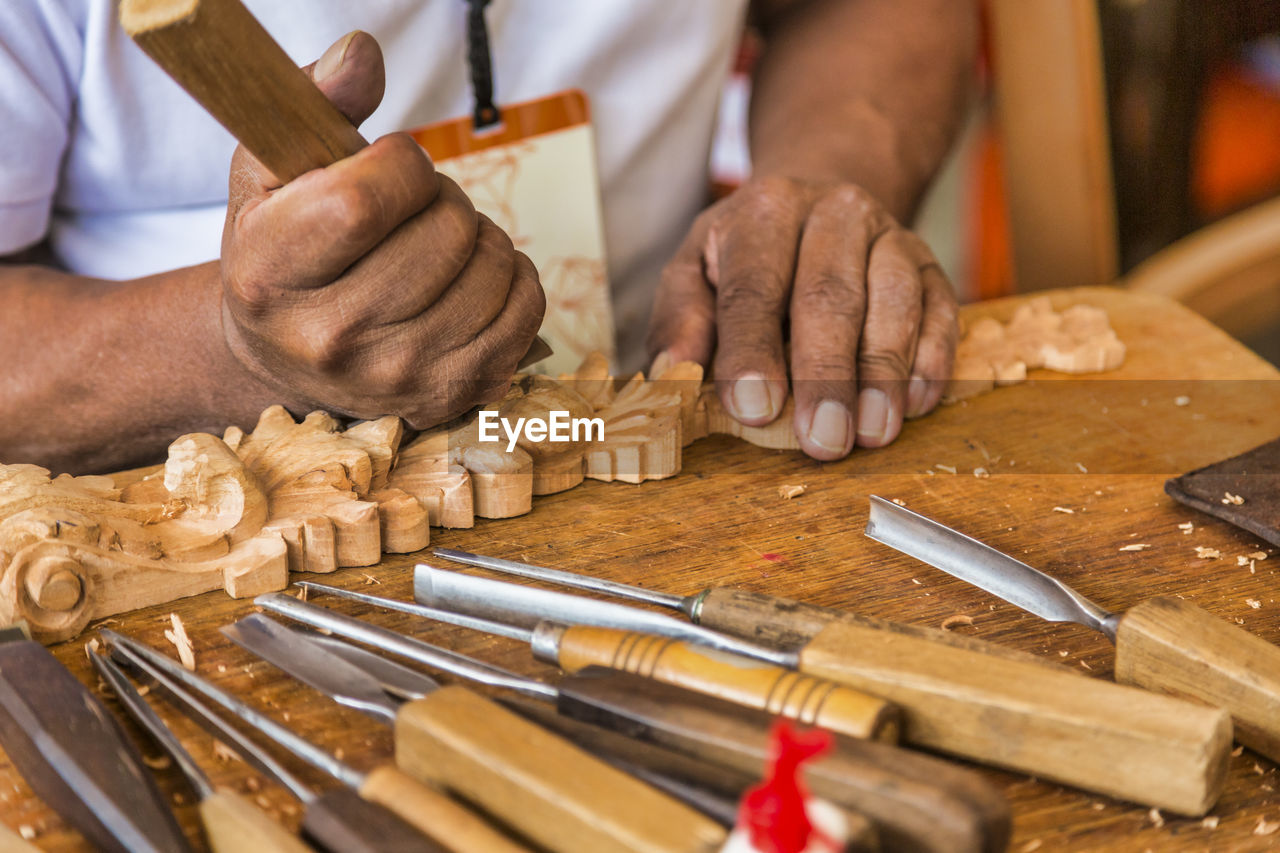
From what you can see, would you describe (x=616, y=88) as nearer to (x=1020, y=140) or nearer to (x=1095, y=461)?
(x=1095, y=461)

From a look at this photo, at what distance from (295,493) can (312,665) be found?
0.26 m

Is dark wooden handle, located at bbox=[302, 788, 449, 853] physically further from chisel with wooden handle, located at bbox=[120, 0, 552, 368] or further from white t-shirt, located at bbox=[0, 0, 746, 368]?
white t-shirt, located at bbox=[0, 0, 746, 368]

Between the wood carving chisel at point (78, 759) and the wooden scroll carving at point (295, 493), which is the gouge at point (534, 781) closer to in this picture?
the wood carving chisel at point (78, 759)

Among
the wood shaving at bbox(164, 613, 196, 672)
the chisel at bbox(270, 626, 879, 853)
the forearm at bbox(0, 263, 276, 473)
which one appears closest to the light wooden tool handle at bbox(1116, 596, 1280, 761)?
the chisel at bbox(270, 626, 879, 853)

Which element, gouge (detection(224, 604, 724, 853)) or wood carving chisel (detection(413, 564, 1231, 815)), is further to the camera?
wood carving chisel (detection(413, 564, 1231, 815))

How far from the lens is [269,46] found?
0.78 meters

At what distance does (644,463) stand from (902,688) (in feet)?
1.64

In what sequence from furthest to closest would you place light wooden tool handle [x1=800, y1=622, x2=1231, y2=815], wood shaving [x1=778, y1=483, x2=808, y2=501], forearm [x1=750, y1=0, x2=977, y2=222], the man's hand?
forearm [x1=750, y1=0, x2=977, y2=222], the man's hand, wood shaving [x1=778, y1=483, x2=808, y2=501], light wooden tool handle [x1=800, y1=622, x2=1231, y2=815]

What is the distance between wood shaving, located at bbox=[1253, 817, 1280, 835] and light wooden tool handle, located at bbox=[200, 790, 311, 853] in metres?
0.57

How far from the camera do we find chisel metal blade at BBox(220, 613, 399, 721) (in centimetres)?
72

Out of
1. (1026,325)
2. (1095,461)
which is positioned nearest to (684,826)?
(1095,461)

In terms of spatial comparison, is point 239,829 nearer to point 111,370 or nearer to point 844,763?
point 844,763

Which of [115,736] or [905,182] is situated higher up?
[905,182]

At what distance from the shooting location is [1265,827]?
0.67m
